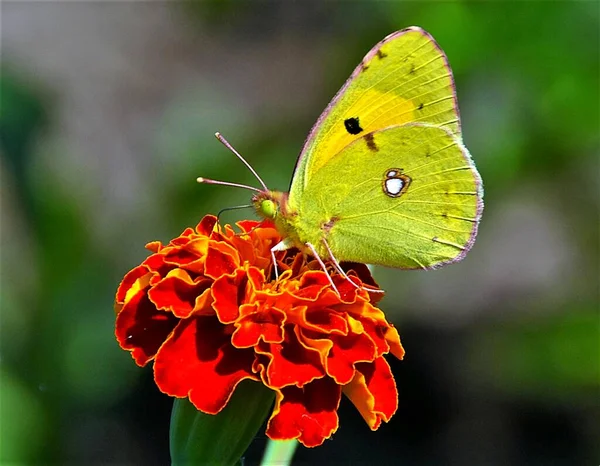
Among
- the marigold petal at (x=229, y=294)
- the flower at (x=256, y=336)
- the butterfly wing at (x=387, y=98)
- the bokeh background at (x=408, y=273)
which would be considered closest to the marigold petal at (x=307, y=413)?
the flower at (x=256, y=336)

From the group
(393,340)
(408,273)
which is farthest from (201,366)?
(408,273)

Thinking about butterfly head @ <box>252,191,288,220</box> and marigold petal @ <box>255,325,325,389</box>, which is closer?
marigold petal @ <box>255,325,325,389</box>

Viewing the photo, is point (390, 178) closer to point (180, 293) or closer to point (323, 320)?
point (323, 320)

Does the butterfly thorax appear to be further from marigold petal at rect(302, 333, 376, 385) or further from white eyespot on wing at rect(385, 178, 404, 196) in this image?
marigold petal at rect(302, 333, 376, 385)

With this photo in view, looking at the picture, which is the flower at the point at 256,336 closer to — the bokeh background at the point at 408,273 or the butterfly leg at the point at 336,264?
the butterfly leg at the point at 336,264

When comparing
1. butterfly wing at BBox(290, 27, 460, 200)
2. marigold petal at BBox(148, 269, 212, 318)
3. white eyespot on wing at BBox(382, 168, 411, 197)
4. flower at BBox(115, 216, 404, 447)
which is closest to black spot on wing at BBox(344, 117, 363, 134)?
butterfly wing at BBox(290, 27, 460, 200)

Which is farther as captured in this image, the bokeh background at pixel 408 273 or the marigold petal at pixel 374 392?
the bokeh background at pixel 408 273
